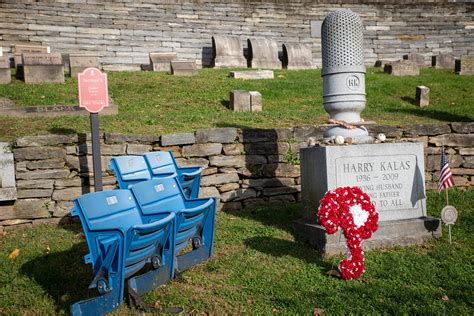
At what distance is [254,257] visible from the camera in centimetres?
487

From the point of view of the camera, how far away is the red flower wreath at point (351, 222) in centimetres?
425

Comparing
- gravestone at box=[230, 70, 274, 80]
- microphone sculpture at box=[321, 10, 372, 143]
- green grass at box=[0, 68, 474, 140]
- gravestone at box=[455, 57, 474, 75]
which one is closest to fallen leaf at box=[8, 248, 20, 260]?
green grass at box=[0, 68, 474, 140]

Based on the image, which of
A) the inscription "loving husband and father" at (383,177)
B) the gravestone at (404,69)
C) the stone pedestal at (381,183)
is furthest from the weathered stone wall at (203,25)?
Result: the inscription "loving husband and father" at (383,177)

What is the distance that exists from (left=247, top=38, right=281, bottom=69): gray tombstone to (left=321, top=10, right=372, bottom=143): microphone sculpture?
454 inches

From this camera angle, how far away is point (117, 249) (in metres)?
3.18

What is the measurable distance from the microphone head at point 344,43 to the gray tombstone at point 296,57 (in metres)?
11.8

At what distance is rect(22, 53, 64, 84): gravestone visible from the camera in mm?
11570

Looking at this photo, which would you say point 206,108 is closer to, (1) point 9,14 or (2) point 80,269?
(2) point 80,269

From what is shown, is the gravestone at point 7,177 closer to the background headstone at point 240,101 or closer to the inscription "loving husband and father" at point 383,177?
the inscription "loving husband and father" at point 383,177

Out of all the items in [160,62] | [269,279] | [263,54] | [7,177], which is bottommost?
[269,279]

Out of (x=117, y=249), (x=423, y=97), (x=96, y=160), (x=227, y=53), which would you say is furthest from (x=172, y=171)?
(x=227, y=53)

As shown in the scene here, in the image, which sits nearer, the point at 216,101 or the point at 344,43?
the point at 344,43

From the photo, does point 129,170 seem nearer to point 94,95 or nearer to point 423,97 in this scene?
point 94,95

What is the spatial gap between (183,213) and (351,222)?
5.04 feet
